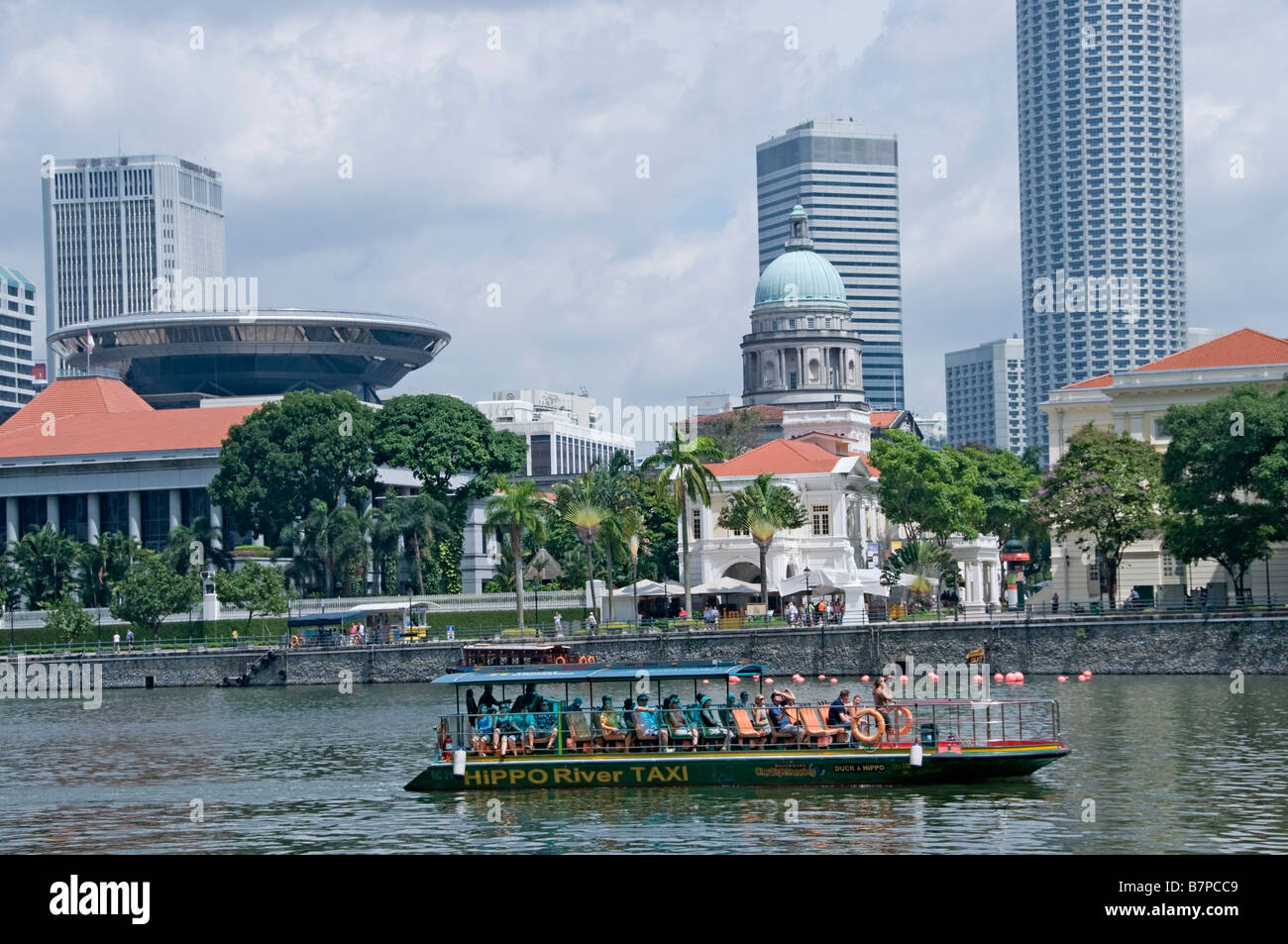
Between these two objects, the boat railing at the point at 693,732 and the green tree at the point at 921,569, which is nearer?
the boat railing at the point at 693,732

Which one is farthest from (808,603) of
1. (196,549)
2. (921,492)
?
(196,549)

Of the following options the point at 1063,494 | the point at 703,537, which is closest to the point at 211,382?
the point at 703,537

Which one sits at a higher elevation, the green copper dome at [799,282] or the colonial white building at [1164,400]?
the green copper dome at [799,282]

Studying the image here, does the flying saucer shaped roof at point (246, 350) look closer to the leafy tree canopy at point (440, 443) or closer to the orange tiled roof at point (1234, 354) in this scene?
the leafy tree canopy at point (440, 443)

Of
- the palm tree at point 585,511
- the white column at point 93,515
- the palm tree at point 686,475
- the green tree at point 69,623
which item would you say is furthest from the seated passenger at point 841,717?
the white column at point 93,515

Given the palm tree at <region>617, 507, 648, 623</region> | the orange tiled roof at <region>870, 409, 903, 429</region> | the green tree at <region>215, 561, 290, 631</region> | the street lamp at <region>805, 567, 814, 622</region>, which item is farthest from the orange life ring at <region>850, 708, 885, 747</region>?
the orange tiled roof at <region>870, 409, 903, 429</region>

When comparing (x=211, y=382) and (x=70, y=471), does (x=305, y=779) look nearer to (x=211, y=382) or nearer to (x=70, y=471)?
(x=70, y=471)

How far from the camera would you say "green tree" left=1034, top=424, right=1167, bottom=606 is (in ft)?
252

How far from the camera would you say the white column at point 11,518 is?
12189cm

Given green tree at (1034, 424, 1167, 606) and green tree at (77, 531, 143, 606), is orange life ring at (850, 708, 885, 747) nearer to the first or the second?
green tree at (1034, 424, 1167, 606)

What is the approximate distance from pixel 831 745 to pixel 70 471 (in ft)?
314

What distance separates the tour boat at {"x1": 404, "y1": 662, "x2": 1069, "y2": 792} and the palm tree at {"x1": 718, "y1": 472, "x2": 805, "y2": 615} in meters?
49.3

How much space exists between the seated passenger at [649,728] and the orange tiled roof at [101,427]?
82622 millimetres
